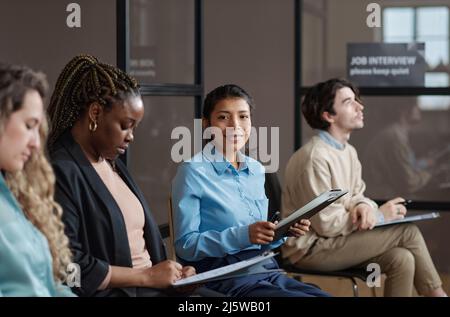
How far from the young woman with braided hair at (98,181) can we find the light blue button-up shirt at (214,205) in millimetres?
349

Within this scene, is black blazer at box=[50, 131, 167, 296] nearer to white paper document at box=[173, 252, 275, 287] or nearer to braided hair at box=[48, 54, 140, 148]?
braided hair at box=[48, 54, 140, 148]

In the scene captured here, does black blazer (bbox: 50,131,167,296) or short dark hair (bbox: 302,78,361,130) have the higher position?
short dark hair (bbox: 302,78,361,130)

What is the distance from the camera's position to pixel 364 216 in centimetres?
362

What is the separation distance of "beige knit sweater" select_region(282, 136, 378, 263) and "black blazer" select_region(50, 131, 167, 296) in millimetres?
1469

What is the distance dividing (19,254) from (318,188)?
6.52ft

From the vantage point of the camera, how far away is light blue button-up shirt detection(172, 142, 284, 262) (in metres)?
2.71

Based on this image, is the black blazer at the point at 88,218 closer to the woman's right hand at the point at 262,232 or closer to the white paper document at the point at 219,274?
the white paper document at the point at 219,274

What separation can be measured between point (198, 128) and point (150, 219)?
1.97 metres

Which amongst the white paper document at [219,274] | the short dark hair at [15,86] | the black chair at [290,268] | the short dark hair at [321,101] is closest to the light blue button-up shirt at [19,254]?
the short dark hair at [15,86]

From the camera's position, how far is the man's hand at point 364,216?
3.63 meters

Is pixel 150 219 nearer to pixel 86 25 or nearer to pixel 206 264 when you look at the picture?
pixel 206 264

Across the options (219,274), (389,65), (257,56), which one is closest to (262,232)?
(219,274)

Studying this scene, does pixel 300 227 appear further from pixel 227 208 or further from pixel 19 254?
pixel 19 254

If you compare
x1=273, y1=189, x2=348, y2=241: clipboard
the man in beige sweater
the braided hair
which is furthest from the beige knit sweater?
the braided hair
